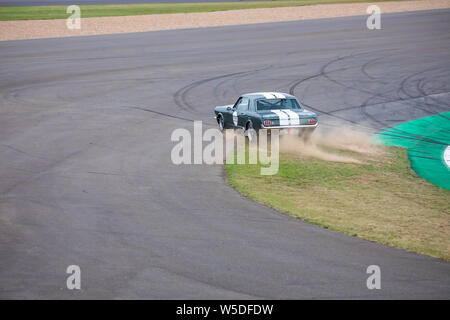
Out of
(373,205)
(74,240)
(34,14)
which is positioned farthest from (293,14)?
(74,240)

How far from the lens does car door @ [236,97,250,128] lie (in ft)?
57.3

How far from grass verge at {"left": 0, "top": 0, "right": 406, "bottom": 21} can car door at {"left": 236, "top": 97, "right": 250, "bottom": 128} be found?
94.4 ft

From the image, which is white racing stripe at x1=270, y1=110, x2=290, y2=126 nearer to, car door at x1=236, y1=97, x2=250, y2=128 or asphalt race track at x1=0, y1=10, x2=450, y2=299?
car door at x1=236, y1=97, x2=250, y2=128

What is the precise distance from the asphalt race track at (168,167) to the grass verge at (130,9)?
8.65 metres

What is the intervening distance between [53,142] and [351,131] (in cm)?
862

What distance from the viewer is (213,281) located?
27.9 ft

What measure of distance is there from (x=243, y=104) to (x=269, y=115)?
165cm

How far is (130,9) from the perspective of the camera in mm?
48750

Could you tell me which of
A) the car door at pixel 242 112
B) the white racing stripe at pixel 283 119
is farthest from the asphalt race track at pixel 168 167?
the white racing stripe at pixel 283 119

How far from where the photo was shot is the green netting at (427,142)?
1544cm

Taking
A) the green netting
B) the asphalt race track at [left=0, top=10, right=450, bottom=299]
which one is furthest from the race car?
the green netting

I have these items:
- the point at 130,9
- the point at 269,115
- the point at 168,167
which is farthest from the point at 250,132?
the point at 130,9

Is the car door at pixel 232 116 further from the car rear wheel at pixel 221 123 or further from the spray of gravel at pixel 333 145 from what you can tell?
the spray of gravel at pixel 333 145

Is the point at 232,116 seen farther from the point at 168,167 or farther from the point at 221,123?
the point at 168,167
